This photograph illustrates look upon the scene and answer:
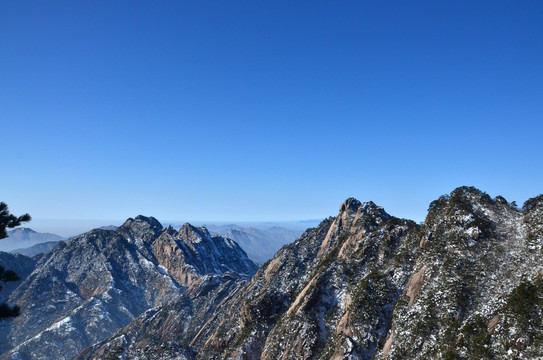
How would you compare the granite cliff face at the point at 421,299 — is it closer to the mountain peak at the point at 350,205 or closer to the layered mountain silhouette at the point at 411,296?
the layered mountain silhouette at the point at 411,296

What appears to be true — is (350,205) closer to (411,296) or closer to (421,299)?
(411,296)

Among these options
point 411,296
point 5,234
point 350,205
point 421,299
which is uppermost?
point 350,205

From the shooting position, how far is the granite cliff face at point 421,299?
3200 centimetres

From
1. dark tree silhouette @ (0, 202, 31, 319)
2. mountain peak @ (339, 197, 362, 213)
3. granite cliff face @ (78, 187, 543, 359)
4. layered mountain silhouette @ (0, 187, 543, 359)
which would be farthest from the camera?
mountain peak @ (339, 197, 362, 213)

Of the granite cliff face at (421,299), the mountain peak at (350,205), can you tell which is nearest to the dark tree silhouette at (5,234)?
the granite cliff face at (421,299)

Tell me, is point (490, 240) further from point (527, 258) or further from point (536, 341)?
point (536, 341)

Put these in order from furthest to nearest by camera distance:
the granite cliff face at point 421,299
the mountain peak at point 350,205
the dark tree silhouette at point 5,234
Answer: the mountain peak at point 350,205
the granite cliff face at point 421,299
the dark tree silhouette at point 5,234

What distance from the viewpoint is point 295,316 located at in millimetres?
54094

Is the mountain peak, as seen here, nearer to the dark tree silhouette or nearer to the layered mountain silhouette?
the layered mountain silhouette

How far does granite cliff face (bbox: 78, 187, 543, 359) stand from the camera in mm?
32000

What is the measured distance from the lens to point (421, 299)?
131 feet

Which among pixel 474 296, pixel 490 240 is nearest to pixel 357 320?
pixel 474 296

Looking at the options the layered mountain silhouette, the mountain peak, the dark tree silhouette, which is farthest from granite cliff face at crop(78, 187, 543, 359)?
the dark tree silhouette

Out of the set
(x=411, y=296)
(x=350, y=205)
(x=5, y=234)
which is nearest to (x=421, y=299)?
(x=411, y=296)
